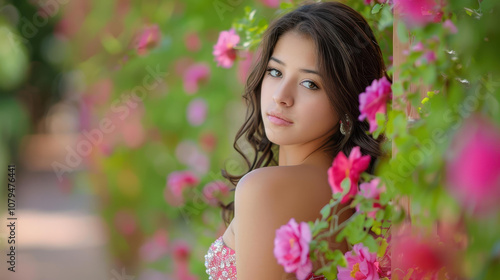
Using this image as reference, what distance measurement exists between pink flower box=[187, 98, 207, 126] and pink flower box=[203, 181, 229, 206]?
378mm

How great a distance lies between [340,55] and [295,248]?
576 millimetres

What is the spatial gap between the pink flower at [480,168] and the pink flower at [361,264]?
75 centimetres

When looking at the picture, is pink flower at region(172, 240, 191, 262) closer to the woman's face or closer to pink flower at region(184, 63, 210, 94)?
pink flower at region(184, 63, 210, 94)

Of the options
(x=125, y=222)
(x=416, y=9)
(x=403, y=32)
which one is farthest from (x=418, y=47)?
(x=125, y=222)

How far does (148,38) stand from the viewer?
342 centimetres

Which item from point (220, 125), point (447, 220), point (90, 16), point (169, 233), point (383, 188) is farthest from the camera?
point (90, 16)

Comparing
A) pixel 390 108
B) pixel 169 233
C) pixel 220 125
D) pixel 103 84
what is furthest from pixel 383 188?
pixel 103 84

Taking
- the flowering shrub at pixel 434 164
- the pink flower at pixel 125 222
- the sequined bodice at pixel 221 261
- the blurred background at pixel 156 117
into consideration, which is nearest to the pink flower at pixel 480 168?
the flowering shrub at pixel 434 164

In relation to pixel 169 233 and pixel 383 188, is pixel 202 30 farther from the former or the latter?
pixel 383 188

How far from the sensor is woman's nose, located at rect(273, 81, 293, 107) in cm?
164

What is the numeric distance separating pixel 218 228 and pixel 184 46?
A: 1.01 m

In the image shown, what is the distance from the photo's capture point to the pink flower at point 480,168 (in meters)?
0.62

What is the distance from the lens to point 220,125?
11.0 feet

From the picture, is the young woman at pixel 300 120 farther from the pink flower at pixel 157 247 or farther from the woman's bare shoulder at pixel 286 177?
the pink flower at pixel 157 247
